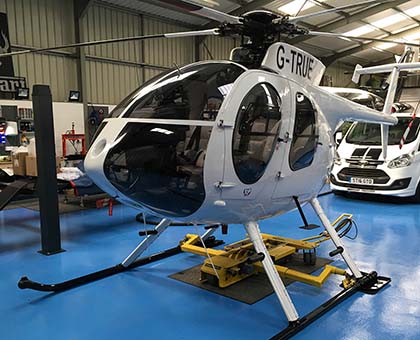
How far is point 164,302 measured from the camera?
3.16 m

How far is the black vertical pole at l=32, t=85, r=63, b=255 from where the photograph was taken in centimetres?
412

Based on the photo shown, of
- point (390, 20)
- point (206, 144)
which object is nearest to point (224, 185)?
point (206, 144)

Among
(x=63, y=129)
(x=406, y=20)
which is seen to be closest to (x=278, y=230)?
(x=63, y=129)

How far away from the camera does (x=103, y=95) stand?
9805 millimetres

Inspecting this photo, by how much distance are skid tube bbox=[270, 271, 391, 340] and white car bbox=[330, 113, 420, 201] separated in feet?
11.3

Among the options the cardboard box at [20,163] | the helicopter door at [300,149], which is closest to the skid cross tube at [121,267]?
the helicopter door at [300,149]

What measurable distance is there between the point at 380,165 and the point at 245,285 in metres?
4.73

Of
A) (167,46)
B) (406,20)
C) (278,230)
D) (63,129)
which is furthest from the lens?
(406,20)

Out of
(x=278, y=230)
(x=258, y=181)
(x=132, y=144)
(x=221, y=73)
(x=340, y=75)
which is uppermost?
(x=340, y=75)

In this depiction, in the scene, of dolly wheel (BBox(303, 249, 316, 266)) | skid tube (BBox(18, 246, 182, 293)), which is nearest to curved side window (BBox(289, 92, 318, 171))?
dolly wheel (BBox(303, 249, 316, 266))

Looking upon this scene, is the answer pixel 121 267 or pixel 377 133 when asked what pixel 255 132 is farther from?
pixel 377 133

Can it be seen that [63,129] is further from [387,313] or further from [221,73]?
Result: [387,313]

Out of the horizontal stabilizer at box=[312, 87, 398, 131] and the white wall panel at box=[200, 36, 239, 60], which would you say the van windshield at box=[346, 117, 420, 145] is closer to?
the horizontal stabilizer at box=[312, 87, 398, 131]

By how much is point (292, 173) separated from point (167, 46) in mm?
8978
